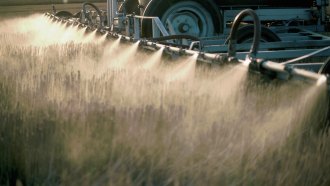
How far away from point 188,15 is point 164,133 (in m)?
5.22

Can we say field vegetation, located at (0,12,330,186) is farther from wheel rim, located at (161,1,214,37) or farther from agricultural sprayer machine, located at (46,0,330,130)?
wheel rim, located at (161,1,214,37)

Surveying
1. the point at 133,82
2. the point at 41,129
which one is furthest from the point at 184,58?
the point at 41,129

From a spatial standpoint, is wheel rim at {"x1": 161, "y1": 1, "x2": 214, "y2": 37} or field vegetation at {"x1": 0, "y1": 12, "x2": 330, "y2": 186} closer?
field vegetation at {"x1": 0, "y1": 12, "x2": 330, "y2": 186}

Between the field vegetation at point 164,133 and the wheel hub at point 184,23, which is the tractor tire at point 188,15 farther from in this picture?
the field vegetation at point 164,133

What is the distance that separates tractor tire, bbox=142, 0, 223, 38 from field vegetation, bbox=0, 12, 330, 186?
3813 millimetres

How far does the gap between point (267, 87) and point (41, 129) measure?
1477 mm

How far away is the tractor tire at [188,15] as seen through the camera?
7605 millimetres

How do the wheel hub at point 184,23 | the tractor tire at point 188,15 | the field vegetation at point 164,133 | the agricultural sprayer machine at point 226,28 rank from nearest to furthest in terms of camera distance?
1. the field vegetation at point 164,133
2. the agricultural sprayer machine at point 226,28
3. the tractor tire at point 188,15
4. the wheel hub at point 184,23

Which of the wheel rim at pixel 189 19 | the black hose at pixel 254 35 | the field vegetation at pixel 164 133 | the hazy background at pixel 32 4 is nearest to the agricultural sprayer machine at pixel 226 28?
the wheel rim at pixel 189 19

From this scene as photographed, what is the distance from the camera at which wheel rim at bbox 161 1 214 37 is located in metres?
7.66

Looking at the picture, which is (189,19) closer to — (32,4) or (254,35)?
(254,35)

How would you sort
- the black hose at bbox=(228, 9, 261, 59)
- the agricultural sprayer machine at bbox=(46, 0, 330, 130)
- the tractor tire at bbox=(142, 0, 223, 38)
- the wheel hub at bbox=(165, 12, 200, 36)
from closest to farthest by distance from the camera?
the black hose at bbox=(228, 9, 261, 59) → the agricultural sprayer machine at bbox=(46, 0, 330, 130) → the tractor tire at bbox=(142, 0, 223, 38) → the wheel hub at bbox=(165, 12, 200, 36)

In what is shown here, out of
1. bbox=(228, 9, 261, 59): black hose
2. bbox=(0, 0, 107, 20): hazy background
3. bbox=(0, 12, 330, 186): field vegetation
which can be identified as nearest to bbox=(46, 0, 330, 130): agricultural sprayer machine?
bbox=(228, 9, 261, 59): black hose

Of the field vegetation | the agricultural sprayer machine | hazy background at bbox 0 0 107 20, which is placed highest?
hazy background at bbox 0 0 107 20
